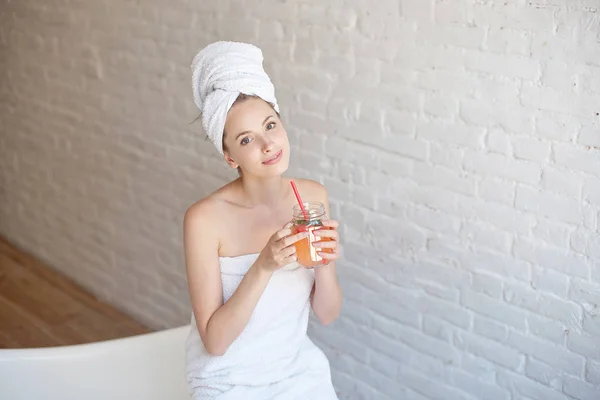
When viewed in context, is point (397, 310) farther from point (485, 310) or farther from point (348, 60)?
point (348, 60)

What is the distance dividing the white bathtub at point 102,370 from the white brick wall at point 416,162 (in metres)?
0.84

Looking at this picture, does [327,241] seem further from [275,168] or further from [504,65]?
[504,65]

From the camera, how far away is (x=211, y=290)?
6.73ft

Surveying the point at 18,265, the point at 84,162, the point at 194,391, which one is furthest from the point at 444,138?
the point at 18,265

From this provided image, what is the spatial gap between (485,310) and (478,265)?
0.48 ft

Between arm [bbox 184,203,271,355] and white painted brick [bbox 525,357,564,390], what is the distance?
1.05 metres

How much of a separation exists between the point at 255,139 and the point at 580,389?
4.11 feet

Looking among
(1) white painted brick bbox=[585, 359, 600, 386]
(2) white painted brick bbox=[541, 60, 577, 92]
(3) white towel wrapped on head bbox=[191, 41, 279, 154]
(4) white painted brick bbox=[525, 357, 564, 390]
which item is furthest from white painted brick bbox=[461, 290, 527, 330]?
(3) white towel wrapped on head bbox=[191, 41, 279, 154]

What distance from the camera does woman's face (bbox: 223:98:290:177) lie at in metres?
2.01

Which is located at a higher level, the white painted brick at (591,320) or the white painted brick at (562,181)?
the white painted brick at (562,181)

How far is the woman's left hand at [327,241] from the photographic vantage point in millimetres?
Answer: 1868

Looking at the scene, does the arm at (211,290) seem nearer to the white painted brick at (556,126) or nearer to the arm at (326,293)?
the arm at (326,293)

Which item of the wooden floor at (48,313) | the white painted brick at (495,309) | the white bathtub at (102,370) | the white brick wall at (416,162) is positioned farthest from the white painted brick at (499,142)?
the wooden floor at (48,313)

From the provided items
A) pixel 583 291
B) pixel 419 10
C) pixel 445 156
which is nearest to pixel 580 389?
pixel 583 291
